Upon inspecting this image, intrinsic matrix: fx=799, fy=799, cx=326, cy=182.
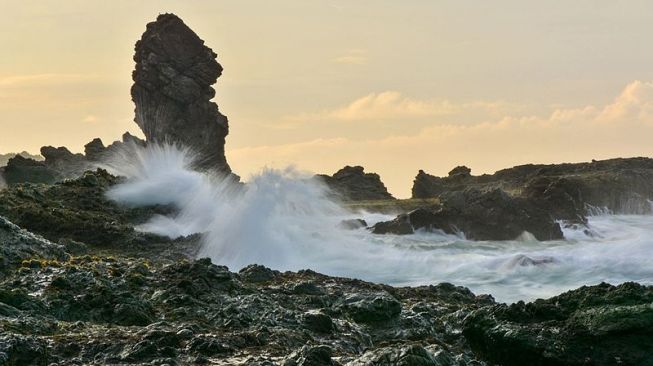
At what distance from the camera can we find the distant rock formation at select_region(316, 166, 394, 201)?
100250 millimetres

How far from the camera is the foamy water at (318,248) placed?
3372cm

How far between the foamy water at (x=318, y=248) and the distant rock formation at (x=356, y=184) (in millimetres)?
52030

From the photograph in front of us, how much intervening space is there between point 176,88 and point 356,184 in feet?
127

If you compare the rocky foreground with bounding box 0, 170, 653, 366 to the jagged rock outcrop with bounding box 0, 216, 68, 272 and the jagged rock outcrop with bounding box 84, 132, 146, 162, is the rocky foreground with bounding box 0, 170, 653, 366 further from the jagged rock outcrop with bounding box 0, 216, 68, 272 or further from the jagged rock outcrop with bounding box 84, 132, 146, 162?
the jagged rock outcrop with bounding box 84, 132, 146, 162

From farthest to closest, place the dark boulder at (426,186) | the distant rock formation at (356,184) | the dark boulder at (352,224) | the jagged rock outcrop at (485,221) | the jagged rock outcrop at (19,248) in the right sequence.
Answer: the distant rock formation at (356,184)
the dark boulder at (426,186)
the dark boulder at (352,224)
the jagged rock outcrop at (485,221)
the jagged rock outcrop at (19,248)

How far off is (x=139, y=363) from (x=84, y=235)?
19199mm

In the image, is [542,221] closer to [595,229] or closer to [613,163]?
[595,229]

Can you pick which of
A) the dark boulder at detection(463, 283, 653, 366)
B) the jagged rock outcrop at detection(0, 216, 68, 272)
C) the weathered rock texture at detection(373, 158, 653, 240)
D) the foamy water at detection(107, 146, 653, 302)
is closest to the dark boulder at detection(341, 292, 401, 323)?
the dark boulder at detection(463, 283, 653, 366)

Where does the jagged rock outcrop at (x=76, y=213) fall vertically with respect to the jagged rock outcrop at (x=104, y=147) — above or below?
below

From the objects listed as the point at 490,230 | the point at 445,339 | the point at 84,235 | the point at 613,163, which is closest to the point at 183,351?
the point at 445,339

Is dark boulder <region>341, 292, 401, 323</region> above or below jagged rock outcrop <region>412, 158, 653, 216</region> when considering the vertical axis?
below

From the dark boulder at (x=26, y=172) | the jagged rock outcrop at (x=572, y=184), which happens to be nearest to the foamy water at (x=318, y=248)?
the dark boulder at (x=26, y=172)

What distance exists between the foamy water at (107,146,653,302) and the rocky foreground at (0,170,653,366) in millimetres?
13249

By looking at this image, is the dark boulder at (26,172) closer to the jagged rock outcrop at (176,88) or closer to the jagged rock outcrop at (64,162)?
the jagged rock outcrop at (64,162)
